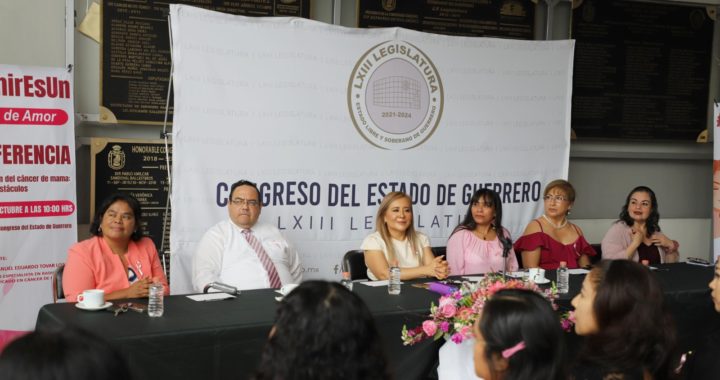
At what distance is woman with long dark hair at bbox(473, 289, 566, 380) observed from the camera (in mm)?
1591

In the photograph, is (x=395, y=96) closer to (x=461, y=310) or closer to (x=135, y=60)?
(x=135, y=60)

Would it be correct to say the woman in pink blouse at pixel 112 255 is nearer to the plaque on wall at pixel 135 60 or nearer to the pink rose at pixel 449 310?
the plaque on wall at pixel 135 60

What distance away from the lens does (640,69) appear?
5668 mm

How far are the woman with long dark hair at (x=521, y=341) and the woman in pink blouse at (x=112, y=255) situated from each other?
1.87m

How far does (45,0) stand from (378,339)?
3.45 m

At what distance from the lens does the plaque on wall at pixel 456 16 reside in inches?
191

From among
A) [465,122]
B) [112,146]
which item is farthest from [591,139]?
[112,146]

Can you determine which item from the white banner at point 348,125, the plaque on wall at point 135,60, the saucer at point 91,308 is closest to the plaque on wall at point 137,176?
the plaque on wall at point 135,60

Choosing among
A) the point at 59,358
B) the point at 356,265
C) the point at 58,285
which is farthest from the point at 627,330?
the point at 58,285

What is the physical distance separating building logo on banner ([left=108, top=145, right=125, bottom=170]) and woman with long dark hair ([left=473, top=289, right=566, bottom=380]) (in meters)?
3.07

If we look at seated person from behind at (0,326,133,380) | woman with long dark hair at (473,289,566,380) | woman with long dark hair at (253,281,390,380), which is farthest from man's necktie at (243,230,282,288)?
seated person from behind at (0,326,133,380)

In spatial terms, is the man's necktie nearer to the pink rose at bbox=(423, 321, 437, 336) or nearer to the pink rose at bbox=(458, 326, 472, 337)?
the pink rose at bbox=(423, 321, 437, 336)

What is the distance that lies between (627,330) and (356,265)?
2080mm

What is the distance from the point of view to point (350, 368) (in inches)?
51.4
